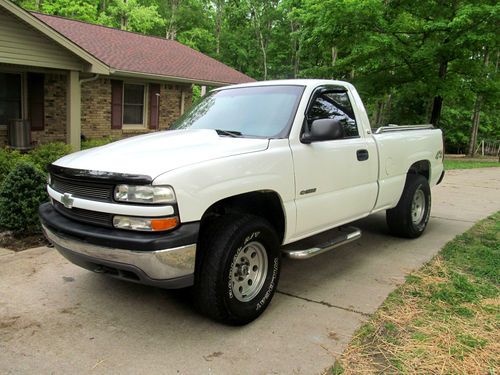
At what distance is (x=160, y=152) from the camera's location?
3475 mm

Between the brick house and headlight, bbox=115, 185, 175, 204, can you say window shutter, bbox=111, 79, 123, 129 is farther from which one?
headlight, bbox=115, 185, 175, 204

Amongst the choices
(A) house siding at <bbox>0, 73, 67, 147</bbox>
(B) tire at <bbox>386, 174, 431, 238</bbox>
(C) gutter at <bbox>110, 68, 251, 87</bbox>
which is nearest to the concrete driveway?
(B) tire at <bbox>386, 174, 431, 238</bbox>

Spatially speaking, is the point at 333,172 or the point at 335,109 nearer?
the point at 333,172

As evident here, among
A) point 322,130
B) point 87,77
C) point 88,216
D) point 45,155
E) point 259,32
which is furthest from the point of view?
point 259,32

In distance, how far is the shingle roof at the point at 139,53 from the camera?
45.6 feet

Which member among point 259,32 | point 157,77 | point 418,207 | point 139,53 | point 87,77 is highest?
point 259,32

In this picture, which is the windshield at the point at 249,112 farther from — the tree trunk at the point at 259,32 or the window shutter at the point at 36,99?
the tree trunk at the point at 259,32

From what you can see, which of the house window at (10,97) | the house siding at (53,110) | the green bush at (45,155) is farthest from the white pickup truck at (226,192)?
the house siding at (53,110)

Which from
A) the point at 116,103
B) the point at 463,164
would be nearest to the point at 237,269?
the point at 116,103

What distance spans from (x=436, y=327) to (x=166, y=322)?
2122 millimetres

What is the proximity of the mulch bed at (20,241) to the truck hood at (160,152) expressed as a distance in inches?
85.5

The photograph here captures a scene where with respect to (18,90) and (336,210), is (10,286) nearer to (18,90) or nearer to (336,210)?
(336,210)

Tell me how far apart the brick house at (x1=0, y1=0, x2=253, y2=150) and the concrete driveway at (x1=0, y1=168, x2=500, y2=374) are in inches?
275

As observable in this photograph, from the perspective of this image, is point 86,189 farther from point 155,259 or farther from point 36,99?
point 36,99
